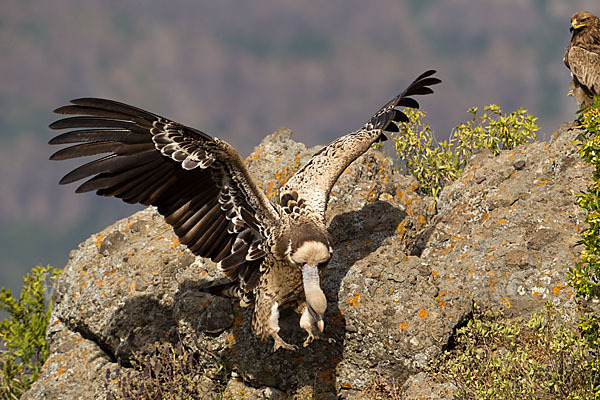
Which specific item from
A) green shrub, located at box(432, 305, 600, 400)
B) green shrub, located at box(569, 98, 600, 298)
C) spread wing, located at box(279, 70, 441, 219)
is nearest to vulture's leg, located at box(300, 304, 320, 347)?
spread wing, located at box(279, 70, 441, 219)

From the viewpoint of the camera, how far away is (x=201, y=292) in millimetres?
6488

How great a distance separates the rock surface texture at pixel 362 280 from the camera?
19.0ft

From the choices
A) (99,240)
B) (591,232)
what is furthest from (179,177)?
(591,232)

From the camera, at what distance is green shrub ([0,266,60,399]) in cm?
759

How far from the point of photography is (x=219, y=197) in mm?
5785

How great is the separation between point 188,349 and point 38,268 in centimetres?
339

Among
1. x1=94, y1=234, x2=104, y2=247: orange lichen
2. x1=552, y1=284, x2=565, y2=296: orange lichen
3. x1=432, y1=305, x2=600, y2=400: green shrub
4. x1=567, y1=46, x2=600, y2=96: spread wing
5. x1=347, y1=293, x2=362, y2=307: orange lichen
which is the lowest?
x1=432, y1=305, x2=600, y2=400: green shrub

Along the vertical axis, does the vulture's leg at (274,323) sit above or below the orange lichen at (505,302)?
above

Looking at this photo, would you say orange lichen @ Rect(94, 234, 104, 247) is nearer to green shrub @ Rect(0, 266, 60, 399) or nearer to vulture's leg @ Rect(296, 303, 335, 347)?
green shrub @ Rect(0, 266, 60, 399)

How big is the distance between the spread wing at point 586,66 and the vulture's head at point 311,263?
4.81 metres

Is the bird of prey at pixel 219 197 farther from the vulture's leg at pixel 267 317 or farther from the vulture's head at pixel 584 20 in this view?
the vulture's head at pixel 584 20

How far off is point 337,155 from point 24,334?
5119 millimetres

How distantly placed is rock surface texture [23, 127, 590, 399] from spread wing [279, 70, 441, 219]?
62 cm

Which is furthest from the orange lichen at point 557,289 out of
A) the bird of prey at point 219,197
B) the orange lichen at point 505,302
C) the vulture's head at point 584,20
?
the vulture's head at point 584,20
